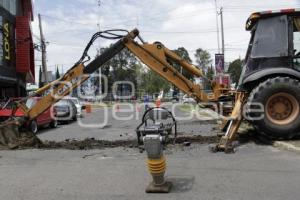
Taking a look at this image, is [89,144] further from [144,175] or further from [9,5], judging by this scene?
[9,5]

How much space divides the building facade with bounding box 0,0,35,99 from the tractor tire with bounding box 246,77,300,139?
24.2m

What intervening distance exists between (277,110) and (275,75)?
893 millimetres

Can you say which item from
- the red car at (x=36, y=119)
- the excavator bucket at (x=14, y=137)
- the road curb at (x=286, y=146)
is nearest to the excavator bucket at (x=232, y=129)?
the road curb at (x=286, y=146)

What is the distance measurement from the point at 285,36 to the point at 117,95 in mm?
77978

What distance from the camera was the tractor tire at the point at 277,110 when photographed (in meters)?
12.0

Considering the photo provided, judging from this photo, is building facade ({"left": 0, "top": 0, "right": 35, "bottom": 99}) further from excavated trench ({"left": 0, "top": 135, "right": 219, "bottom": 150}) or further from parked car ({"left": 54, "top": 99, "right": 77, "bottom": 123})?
excavated trench ({"left": 0, "top": 135, "right": 219, "bottom": 150})

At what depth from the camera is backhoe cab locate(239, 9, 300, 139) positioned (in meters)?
12.0

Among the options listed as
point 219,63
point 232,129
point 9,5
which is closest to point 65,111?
point 219,63

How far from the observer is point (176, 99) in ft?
244

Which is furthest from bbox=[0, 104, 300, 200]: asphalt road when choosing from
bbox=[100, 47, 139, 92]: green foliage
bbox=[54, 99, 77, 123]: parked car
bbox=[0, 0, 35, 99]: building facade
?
bbox=[100, 47, 139, 92]: green foliage

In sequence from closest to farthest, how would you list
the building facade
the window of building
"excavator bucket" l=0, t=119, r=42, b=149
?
"excavator bucket" l=0, t=119, r=42, b=149 → the building facade → the window of building

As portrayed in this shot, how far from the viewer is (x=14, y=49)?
36406 millimetres

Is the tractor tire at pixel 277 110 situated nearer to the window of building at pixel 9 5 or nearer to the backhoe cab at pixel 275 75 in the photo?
the backhoe cab at pixel 275 75

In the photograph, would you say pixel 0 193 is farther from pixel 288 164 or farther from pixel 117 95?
pixel 117 95
